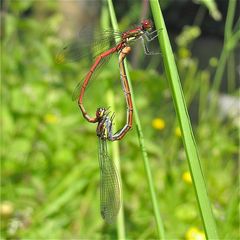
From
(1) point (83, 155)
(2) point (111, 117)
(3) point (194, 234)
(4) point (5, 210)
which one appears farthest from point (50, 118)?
(2) point (111, 117)

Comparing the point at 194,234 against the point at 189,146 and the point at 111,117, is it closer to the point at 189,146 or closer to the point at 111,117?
the point at 111,117

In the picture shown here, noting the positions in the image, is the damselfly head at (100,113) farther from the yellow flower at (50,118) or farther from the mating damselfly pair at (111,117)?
the yellow flower at (50,118)

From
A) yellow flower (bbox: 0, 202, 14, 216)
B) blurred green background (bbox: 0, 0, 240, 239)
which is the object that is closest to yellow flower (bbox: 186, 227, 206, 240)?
blurred green background (bbox: 0, 0, 240, 239)

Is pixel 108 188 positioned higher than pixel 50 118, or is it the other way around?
pixel 50 118

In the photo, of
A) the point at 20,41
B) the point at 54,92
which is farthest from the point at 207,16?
the point at 54,92

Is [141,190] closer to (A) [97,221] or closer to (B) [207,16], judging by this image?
(A) [97,221]

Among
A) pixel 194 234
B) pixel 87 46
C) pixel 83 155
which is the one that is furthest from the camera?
pixel 83 155

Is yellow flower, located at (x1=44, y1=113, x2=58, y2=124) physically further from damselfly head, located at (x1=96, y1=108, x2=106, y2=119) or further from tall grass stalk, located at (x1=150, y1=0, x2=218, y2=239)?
tall grass stalk, located at (x1=150, y1=0, x2=218, y2=239)

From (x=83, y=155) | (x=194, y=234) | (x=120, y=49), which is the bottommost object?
(x=194, y=234)
